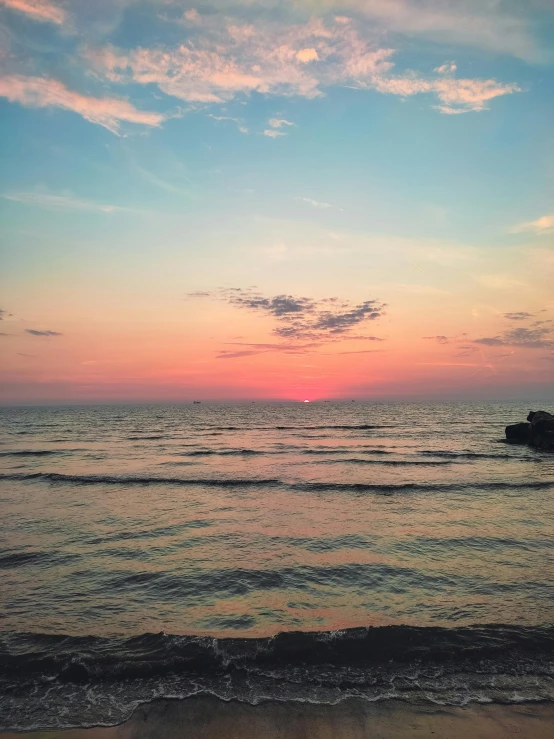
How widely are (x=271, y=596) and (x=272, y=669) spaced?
3.46 meters

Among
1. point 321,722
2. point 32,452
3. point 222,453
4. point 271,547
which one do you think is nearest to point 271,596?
point 271,547

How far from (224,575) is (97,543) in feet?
21.0

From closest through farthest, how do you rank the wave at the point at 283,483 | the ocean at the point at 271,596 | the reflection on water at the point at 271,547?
the ocean at the point at 271,596
the reflection on water at the point at 271,547
the wave at the point at 283,483

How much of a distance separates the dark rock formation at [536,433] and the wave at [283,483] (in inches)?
810

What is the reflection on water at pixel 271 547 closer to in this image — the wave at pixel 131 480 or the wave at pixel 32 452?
the wave at pixel 131 480

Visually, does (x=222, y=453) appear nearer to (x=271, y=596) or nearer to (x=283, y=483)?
(x=283, y=483)

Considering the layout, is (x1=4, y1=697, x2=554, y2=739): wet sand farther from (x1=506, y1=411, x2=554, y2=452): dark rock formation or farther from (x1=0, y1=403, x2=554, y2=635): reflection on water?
(x1=506, y1=411, x2=554, y2=452): dark rock formation

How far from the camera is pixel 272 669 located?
A: 907 centimetres

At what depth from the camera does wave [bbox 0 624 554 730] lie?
813 centimetres

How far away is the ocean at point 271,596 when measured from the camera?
8617 millimetres

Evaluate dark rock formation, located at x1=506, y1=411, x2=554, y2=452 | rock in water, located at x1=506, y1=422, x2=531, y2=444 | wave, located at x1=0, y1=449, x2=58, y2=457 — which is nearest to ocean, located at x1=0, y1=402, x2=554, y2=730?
wave, located at x1=0, y1=449, x2=58, y2=457

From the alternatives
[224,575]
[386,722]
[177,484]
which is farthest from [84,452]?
[386,722]

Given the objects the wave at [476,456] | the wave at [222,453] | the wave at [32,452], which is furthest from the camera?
the wave at [222,453]

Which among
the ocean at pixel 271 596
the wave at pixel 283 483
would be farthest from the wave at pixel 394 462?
the ocean at pixel 271 596
